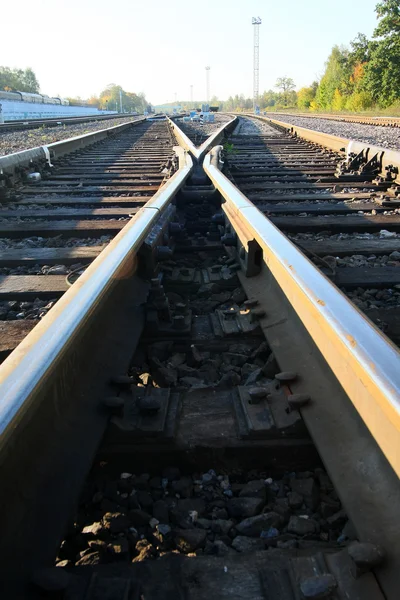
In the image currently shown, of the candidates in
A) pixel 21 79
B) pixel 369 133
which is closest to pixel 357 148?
pixel 369 133

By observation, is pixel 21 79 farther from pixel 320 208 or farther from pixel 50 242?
pixel 50 242

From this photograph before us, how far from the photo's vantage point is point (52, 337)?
4.64 ft

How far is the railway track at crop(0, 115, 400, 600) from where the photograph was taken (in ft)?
3.57

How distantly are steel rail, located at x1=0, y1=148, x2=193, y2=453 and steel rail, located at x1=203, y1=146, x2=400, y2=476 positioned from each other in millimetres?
729

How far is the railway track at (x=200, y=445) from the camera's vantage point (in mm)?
1088

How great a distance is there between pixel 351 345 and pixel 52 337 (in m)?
0.86

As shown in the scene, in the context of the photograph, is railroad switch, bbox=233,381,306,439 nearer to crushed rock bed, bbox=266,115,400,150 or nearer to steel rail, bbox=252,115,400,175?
steel rail, bbox=252,115,400,175

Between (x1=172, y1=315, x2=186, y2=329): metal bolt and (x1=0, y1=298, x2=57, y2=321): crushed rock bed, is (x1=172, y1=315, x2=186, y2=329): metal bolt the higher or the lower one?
the lower one

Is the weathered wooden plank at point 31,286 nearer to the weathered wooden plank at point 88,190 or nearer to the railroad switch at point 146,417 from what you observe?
the railroad switch at point 146,417

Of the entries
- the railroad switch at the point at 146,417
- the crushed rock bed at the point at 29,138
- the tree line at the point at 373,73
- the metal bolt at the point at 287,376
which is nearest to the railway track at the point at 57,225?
the railroad switch at the point at 146,417

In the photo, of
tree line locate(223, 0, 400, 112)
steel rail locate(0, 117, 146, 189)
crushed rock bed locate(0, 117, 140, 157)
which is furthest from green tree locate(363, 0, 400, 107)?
steel rail locate(0, 117, 146, 189)

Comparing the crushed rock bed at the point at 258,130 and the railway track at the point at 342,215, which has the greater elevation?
the crushed rock bed at the point at 258,130

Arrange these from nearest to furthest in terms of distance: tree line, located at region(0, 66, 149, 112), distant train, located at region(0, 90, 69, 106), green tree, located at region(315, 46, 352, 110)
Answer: distant train, located at region(0, 90, 69, 106)
green tree, located at region(315, 46, 352, 110)
tree line, located at region(0, 66, 149, 112)

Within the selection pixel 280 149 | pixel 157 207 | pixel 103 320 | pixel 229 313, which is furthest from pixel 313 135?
pixel 103 320
